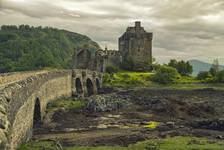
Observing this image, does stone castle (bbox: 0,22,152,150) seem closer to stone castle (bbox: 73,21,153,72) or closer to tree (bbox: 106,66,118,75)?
stone castle (bbox: 73,21,153,72)

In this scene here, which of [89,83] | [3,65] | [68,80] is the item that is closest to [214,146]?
[68,80]

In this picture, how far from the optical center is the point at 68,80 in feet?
243

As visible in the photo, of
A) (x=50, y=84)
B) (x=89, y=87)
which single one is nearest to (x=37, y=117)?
(x=50, y=84)

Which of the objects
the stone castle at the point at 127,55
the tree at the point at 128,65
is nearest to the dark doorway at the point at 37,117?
the stone castle at the point at 127,55

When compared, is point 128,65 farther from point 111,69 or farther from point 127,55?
point 111,69

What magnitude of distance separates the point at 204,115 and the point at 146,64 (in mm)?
60740

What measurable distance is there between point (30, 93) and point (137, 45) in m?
91.6

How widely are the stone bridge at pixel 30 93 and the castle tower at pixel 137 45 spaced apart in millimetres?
22784

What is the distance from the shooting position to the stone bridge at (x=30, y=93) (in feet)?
68.5

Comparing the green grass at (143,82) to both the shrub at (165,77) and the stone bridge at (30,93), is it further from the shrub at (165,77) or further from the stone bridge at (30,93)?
the stone bridge at (30,93)

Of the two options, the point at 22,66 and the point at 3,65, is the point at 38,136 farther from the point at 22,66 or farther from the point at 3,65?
the point at 3,65

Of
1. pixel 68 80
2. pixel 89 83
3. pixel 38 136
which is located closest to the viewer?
pixel 38 136

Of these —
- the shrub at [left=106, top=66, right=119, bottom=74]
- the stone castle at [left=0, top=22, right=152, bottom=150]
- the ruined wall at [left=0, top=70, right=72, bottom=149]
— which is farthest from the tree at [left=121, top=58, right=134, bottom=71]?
the ruined wall at [left=0, top=70, right=72, bottom=149]

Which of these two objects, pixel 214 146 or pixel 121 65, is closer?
pixel 214 146
